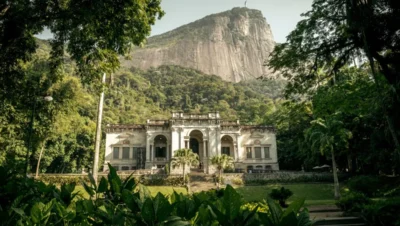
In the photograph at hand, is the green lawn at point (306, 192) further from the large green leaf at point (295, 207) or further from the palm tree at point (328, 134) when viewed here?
the large green leaf at point (295, 207)

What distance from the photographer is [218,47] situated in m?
133

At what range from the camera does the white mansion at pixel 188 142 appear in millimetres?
39188

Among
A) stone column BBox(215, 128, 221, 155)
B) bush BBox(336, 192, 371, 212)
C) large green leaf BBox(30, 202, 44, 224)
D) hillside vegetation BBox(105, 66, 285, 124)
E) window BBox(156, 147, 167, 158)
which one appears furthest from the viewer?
hillside vegetation BBox(105, 66, 285, 124)

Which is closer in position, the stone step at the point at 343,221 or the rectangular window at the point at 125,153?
the stone step at the point at 343,221

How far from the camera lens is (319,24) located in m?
8.91

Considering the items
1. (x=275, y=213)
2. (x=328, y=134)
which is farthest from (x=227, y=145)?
(x=275, y=213)

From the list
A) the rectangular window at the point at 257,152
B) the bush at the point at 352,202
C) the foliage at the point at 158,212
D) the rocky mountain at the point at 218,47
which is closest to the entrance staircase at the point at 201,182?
the rectangular window at the point at 257,152

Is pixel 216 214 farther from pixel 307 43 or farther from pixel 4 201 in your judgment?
pixel 307 43

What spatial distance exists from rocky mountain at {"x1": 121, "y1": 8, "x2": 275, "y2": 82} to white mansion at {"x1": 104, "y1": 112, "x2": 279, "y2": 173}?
7414 centimetres

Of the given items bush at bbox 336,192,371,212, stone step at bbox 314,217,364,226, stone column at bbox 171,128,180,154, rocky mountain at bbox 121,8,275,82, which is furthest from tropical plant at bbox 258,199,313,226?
rocky mountain at bbox 121,8,275,82

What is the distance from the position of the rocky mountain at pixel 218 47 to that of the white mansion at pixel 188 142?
74137mm

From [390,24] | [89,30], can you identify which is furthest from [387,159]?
[89,30]

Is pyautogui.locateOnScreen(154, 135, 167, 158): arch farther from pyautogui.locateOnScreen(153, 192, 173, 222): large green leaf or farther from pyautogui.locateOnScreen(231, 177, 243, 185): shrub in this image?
pyautogui.locateOnScreen(153, 192, 173, 222): large green leaf

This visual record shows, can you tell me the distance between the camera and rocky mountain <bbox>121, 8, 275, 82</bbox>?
12406 centimetres
